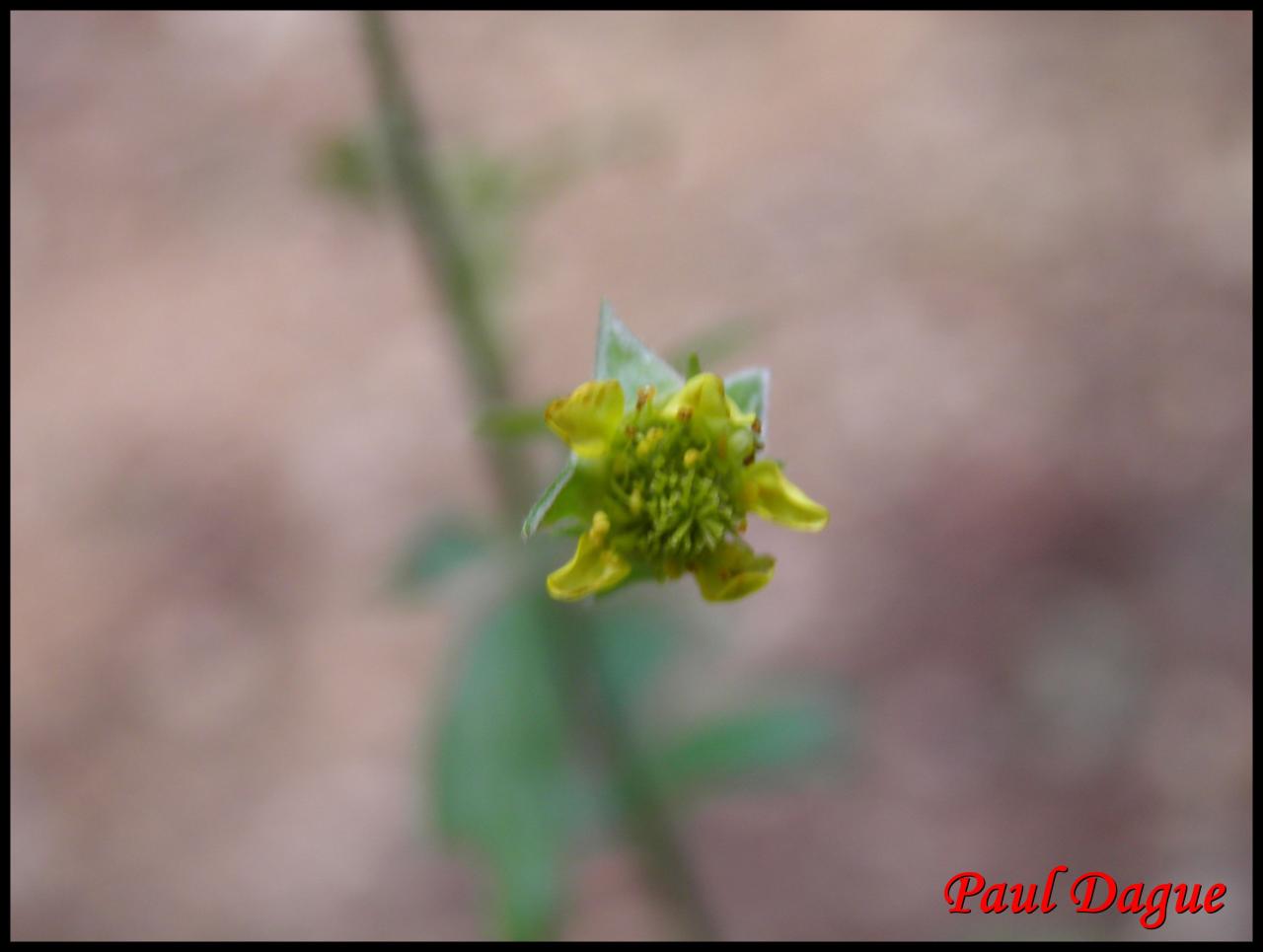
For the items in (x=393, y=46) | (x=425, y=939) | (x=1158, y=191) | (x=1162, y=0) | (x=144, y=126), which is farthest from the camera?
(x=144, y=126)

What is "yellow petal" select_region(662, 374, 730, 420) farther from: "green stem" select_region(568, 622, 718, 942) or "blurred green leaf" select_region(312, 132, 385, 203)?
"green stem" select_region(568, 622, 718, 942)

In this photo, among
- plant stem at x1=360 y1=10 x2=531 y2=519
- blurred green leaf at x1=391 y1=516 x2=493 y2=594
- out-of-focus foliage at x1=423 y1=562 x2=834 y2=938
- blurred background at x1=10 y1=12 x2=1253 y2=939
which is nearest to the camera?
plant stem at x1=360 y1=10 x2=531 y2=519

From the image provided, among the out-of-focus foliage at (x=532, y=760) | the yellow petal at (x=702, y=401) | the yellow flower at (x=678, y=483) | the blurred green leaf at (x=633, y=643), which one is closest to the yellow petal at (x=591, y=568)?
the yellow flower at (x=678, y=483)

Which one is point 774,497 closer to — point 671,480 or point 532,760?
point 671,480

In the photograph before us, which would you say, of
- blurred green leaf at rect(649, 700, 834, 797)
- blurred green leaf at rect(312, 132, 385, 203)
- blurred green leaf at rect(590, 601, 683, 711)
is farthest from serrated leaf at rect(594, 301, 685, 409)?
blurred green leaf at rect(649, 700, 834, 797)

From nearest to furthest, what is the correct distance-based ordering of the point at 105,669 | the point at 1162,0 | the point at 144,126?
1. the point at 105,669
2. the point at 1162,0
3. the point at 144,126

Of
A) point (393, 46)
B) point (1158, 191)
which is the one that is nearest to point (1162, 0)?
point (1158, 191)

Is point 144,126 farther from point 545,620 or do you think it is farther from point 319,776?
point 545,620

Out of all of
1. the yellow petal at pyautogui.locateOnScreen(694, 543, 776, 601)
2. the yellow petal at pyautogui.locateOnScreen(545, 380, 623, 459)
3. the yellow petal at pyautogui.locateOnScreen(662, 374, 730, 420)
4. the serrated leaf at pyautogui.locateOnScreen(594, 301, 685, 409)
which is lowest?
the yellow petal at pyautogui.locateOnScreen(694, 543, 776, 601)
